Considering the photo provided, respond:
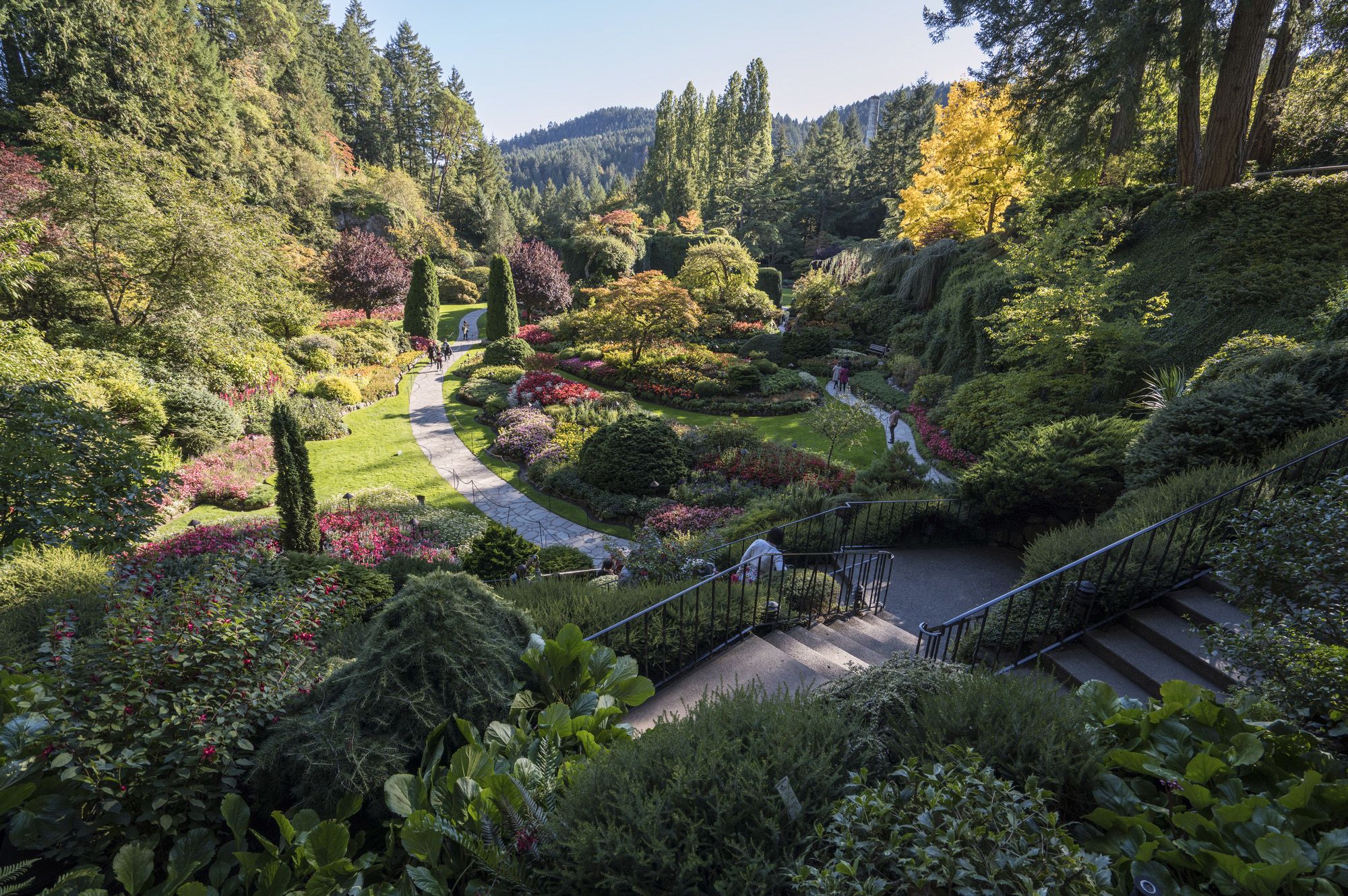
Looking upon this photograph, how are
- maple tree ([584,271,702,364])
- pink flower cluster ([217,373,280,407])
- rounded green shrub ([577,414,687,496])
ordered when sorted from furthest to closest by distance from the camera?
1. maple tree ([584,271,702,364])
2. pink flower cluster ([217,373,280,407])
3. rounded green shrub ([577,414,687,496])

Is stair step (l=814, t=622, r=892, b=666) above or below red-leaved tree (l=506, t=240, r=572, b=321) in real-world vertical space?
below

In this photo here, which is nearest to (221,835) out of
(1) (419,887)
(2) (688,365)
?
(1) (419,887)

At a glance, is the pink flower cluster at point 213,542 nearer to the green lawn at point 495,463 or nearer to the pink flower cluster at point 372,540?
the pink flower cluster at point 372,540

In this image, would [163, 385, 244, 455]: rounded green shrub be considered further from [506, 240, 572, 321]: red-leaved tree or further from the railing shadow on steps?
[506, 240, 572, 321]: red-leaved tree

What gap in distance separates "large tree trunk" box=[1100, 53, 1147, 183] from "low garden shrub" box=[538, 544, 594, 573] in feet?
45.9

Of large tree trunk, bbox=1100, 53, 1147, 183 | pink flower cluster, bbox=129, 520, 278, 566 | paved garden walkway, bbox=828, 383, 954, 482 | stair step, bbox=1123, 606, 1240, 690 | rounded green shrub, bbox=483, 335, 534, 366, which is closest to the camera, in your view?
stair step, bbox=1123, 606, 1240, 690

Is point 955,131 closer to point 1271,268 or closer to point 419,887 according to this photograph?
point 1271,268

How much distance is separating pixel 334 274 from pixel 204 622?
2942 centimetres

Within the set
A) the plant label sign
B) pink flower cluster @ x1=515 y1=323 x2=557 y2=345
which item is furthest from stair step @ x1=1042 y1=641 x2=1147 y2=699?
pink flower cluster @ x1=515 y1=323 x2=557 y2=345

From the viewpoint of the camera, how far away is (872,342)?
27016 mm

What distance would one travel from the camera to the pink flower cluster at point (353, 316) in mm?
26484

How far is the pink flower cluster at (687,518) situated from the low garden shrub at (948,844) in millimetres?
8045

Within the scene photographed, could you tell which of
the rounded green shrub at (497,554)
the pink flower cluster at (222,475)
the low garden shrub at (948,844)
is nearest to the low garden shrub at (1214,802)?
the low garden shrub at (948,844)

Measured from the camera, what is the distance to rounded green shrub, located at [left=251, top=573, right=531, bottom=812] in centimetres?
288
